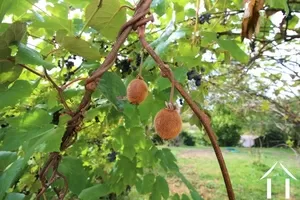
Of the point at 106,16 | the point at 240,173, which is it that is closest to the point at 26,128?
Answer: the point at 106,16

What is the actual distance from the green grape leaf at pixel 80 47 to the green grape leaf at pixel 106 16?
3 centimetres

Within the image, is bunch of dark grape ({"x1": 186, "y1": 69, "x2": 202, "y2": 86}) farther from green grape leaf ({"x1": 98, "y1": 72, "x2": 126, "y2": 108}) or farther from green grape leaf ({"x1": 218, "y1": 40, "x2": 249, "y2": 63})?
green grape leaf ({"x1": 98, "y1": 72, "x2": 126, "y2": 108})

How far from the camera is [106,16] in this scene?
0.63 metres

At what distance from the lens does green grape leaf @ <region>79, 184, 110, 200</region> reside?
1.06 metres

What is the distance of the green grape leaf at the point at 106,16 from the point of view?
1.97ft

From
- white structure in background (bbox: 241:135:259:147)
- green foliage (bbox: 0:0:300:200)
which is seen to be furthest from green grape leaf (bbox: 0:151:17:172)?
white structure in background (bbox: 241:135:259:147)

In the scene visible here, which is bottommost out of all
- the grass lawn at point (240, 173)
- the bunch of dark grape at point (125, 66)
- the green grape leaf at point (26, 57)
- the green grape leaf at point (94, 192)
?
the grass lawn at point (240, 173)

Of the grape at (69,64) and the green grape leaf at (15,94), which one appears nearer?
the green grape leaf at (15,94)

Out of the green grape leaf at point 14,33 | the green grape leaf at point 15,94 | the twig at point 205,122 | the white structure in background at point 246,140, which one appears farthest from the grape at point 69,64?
the white structure in background at point 246,140

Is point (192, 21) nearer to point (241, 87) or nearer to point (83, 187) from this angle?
point (83, 187)

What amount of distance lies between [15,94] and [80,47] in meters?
0.17

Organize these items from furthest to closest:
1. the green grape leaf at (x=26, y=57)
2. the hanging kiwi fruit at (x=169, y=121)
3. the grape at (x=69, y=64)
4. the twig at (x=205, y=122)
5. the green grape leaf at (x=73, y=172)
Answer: the grape at (x=69, y=64) → the green grape leaf at (x=73, y=172) → the green grape leaf at (x=26, y=57) → the hanging kiwi fruit at (x=169, y=121) → the twig at (x=205, y=122)

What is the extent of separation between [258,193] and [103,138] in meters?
3.82

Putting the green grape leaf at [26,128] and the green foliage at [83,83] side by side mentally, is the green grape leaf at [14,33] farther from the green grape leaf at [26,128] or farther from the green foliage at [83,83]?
the green grape leaf at [26,128]
